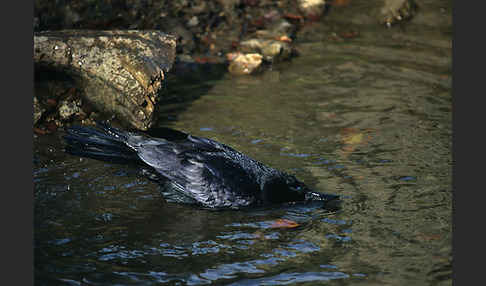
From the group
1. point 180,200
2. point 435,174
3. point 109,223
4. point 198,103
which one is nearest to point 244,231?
point 180,200

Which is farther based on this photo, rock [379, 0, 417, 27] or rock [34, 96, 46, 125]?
rock [379, 0, 417, 27]

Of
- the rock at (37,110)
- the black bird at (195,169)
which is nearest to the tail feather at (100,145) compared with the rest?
A: the black bird at (195,169)

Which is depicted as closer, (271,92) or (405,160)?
(405,160)

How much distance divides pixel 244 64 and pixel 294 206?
3951mm

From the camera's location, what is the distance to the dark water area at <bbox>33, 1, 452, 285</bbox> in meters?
4.30

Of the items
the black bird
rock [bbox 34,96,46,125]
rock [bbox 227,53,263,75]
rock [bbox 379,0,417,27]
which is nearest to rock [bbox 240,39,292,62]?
rock [bbox 227,53,263,75]

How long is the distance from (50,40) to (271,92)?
2.92 m

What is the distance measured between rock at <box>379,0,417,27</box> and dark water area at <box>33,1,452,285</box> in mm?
1623

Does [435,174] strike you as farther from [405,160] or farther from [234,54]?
[234,54]

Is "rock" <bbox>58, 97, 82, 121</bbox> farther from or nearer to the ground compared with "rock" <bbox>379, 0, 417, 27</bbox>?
nearer to the ground

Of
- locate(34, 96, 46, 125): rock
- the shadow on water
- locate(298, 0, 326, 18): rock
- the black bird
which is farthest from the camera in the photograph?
locate(298, 0, 326, 18): rock

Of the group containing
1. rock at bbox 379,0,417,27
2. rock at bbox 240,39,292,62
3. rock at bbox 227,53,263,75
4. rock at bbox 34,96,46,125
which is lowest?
rock at bbox 34,96,46,125

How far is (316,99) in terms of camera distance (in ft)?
26.0

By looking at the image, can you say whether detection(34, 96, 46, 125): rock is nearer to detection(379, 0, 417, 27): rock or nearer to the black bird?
the black bird
